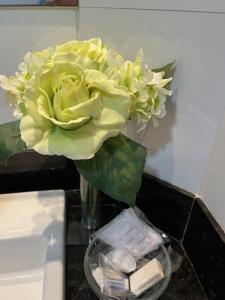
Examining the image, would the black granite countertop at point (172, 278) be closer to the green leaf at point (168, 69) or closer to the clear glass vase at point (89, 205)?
the clear glass vase at point (89, 205)

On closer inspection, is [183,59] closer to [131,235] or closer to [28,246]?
[131,235]

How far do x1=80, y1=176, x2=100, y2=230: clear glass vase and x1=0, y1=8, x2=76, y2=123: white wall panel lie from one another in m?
0.26

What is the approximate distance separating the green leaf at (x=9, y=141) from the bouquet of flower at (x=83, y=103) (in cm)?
4

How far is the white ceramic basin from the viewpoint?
559 mm

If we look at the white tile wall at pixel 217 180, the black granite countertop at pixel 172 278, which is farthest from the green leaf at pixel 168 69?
the black granite countertop at pixel 172 278

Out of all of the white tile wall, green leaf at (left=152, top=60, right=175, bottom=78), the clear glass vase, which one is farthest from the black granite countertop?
green leaf at (left=152, top=60, right=175, bottom=78)

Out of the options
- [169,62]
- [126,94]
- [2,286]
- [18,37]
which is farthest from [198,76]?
[2,286]

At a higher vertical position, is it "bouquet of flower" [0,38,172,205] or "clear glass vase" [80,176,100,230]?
"bouquet of flower" [0,38,172,205]

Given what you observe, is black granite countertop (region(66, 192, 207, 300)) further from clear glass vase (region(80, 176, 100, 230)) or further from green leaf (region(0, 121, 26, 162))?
green leaf (region(0, 121, 26, 162))

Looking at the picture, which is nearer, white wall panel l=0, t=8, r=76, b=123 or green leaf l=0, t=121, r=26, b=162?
green leaf l=0, t=121, r=26, b=162

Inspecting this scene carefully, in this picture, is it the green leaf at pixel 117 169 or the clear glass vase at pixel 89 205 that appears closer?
the green leaf at pixel 117 169

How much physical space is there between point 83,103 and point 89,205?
0.32 meters

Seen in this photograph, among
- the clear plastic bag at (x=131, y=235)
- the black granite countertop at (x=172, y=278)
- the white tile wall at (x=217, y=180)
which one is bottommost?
the black granite countertop at (x=172, y=278)

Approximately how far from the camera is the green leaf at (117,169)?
407mm
